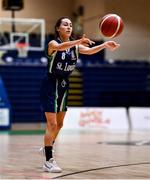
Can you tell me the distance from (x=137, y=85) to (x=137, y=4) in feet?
14.1

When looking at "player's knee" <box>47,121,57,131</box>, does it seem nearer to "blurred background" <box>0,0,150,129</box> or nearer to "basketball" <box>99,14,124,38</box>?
"basketball" <box>99,14,124,38</box>

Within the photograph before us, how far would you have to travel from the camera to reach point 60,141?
13.0 m

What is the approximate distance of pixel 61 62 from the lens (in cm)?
758

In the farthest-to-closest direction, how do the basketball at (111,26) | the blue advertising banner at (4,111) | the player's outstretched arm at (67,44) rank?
the blue advertising banner at (4,111) → the basketball at (111,26) → the player's outstretched arm at (67,44)

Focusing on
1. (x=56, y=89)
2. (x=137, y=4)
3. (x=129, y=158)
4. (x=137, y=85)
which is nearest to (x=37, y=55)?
(x=137, y=85)

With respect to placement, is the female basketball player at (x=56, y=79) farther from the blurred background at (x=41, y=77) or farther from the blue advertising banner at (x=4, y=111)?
the blurred background at (x=41, y=77)

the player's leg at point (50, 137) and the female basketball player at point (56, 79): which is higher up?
the female basketball player at point (56, 79)

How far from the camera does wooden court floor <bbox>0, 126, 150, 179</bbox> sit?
7352mm

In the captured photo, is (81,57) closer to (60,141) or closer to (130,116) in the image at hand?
(130,116)

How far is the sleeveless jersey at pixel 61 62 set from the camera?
7574 millimetres

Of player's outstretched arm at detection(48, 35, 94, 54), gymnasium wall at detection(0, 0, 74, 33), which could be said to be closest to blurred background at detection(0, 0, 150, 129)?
gymnasium wall at detection(0, 0, 74, 33)

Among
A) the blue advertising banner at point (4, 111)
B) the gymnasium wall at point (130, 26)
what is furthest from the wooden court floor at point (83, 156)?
the gymnasium wall at point (130, 26)

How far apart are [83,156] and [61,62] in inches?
104

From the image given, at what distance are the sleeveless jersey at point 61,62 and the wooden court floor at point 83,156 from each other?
4.44 feet
